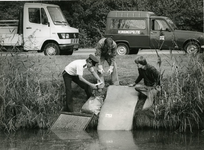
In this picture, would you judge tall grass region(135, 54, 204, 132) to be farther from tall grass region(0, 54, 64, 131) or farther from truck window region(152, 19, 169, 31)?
truck window region(152, 19, 169, 31)

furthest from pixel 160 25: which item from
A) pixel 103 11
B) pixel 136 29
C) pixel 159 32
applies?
pixel 103 11

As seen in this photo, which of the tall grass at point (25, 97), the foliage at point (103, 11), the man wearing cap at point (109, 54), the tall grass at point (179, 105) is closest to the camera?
the tall grass at point (179, 105)

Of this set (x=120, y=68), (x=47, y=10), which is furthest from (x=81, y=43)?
(x=120, y=68)

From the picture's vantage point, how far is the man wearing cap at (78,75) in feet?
40.4

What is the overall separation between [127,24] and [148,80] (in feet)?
32.0

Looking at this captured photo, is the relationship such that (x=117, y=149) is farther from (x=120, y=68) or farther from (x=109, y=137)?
(x=120, y=68)

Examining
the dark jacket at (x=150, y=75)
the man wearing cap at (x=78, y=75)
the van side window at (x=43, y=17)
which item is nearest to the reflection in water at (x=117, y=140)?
the man wearing cap at (x=78, y=75)

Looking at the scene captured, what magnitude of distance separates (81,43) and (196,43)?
1049 centimetres

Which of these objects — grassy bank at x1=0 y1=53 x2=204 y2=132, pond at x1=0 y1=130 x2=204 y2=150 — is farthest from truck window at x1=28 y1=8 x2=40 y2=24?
pond at x1=0 y1=130 x2=204 y2=150

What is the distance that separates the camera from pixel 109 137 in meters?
11.4

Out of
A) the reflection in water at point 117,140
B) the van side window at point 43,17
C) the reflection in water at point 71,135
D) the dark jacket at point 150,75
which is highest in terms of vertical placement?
the van side window at point 43,17

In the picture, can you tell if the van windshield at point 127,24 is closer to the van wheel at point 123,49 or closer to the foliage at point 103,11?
the van wheel at point 123,49

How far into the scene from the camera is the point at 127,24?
73.3ft

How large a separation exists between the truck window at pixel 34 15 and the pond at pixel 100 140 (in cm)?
891
